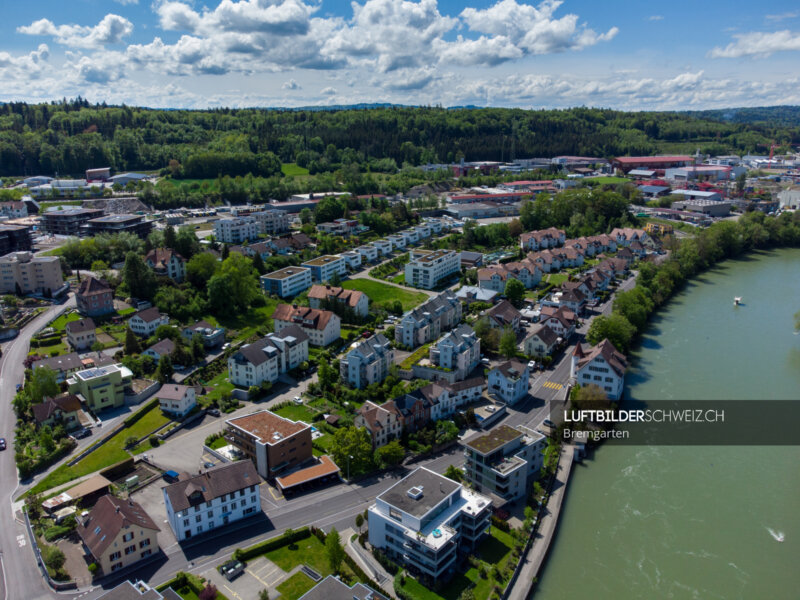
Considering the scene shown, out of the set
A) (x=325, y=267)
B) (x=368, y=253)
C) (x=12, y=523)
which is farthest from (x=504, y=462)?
(x=368, y=253)

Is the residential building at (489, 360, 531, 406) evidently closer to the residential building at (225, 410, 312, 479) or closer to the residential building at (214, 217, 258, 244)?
the residential building at (225, 410, 312, 479)

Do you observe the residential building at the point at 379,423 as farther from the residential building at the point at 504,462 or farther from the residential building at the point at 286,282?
the residential building at the point at 286,282

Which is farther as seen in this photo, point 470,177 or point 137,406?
point 470,177

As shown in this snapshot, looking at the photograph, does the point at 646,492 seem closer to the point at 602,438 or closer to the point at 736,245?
the point at 602,438

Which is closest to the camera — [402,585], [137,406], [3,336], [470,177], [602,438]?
[402,585]

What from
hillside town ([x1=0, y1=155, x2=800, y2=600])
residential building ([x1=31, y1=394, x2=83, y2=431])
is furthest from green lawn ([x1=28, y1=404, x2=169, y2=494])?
residential building ([x1=31, y1=394, x2=83, y2=431])

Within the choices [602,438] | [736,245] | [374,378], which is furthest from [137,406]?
[736,245]

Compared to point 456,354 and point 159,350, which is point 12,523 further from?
point 456,354

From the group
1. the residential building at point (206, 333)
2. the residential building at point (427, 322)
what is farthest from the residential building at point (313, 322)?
the residential building at point (427, 322)
